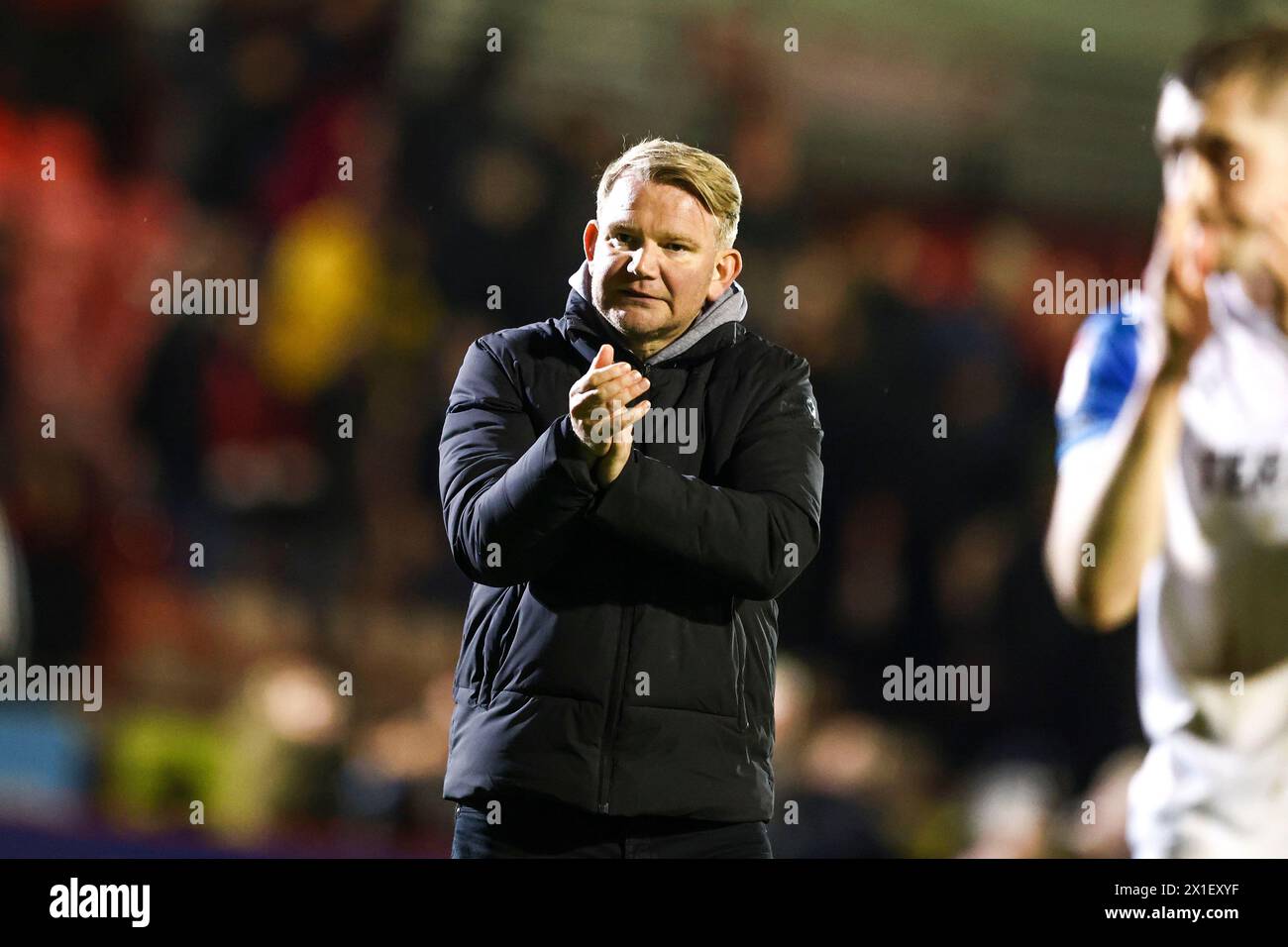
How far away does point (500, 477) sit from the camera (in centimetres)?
175

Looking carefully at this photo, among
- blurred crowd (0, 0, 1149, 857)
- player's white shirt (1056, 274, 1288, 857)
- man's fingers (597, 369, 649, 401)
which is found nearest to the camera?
man's fingers (597, 369, 649, 401)

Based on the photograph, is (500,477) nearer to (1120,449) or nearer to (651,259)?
(651,259)

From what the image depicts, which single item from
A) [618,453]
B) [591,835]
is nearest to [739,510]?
[618,453]

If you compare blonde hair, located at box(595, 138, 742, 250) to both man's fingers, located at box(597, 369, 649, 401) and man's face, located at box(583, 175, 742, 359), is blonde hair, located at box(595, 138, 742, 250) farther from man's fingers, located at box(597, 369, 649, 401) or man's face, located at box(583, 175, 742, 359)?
man's fingers, located at box(597, 369, 649, 401)

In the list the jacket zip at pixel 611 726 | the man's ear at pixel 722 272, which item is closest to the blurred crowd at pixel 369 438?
the man's ear at pixel 722 272

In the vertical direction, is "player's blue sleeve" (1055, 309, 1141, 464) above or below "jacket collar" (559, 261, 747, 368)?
above

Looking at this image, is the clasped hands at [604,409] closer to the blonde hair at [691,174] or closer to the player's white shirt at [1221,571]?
the blonde hair at [691,174]

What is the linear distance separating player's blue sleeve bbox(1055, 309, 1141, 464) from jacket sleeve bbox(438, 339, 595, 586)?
4.59 feet

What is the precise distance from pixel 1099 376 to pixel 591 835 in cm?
159

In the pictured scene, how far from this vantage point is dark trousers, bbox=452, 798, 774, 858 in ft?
5.61

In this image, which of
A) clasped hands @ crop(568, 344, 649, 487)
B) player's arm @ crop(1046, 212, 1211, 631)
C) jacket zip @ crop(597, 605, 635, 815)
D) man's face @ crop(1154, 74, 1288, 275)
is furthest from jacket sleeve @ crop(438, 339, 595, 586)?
man's face @ crop(1154, 74, 1288, 275)

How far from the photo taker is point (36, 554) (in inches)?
123
